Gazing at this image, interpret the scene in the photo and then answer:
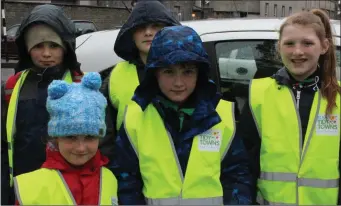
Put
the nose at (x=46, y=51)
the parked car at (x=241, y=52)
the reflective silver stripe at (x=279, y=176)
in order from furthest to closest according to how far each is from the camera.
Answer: the parked car at (x=241, y=52)
the nose at (x=46, y=51)
the reflective silver stripe at (x=279, y=176)

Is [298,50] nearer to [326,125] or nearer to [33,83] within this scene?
[326,125]

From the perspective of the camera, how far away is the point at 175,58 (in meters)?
2.52

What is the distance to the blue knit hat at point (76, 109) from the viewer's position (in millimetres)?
2408

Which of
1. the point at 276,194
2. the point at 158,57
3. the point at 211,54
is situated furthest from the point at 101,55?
the point at 276,194

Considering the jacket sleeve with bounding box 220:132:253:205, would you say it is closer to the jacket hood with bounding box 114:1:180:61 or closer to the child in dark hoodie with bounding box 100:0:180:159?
the child in dark hoodie with bounding box 100:0:180:159

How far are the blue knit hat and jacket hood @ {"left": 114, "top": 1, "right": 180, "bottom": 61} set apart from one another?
31.8 inches

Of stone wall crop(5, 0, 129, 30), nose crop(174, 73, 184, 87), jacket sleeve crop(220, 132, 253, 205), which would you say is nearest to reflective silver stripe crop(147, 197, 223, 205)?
jacket sleeve crop(220, 132, 253, 205)

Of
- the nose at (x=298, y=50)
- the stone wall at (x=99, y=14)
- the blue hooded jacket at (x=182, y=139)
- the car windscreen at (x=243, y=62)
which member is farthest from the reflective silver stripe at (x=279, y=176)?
the stone wall at (x=99, y=14)

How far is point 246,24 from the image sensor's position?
12.6 feet

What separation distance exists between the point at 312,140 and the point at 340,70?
3.57 feet

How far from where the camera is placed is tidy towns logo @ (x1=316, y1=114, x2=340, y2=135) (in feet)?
8.64

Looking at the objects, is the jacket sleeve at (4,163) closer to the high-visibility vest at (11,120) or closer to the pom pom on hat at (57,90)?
the high-visibility vest at (11,120)

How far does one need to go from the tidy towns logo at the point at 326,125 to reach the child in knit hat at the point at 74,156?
1117mm

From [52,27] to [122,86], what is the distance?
556 mm
